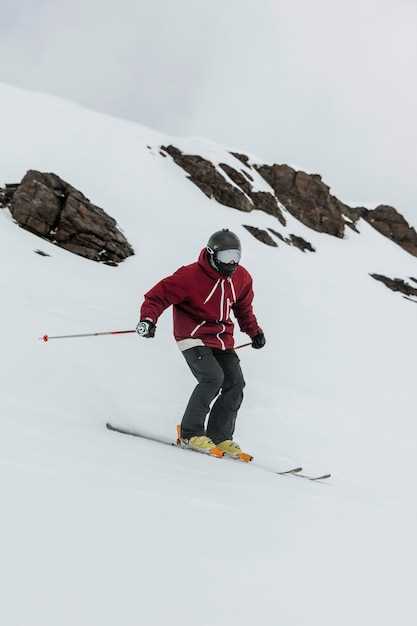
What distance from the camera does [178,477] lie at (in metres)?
3.17

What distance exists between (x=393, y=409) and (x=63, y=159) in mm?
21206

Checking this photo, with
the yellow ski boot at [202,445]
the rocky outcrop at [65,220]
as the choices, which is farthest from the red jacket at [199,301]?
the rocky outcrop at [65,220]

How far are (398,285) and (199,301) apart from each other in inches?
1365

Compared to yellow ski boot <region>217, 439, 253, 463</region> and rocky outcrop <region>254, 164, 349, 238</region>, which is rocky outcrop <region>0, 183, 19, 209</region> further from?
rocky outcrop <region>254, 164, 349, 238</region>

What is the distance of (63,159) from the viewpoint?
2461 cm

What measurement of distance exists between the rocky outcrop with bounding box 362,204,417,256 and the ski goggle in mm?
56617

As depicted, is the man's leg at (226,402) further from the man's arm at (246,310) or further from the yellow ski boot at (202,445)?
the man's arm at (246,310)

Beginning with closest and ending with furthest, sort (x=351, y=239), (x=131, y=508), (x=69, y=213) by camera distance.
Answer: (x=131, y=508), (x=69, y=213), (x=351, y=239)

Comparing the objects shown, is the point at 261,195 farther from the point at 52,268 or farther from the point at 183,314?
the point at 183,314

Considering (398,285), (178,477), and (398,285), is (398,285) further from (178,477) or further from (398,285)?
(178,477)

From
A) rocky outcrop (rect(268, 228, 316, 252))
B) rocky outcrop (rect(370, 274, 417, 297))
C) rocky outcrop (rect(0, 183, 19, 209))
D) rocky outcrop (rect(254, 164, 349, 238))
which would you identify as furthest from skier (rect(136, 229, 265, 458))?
rocky outcrop (rect(254, 164, 349, 238))

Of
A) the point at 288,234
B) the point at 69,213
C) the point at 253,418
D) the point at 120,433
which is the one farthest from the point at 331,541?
the point at 288,234

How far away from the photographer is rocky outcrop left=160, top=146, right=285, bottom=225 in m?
35.4

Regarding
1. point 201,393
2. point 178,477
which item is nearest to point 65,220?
point 201,393
